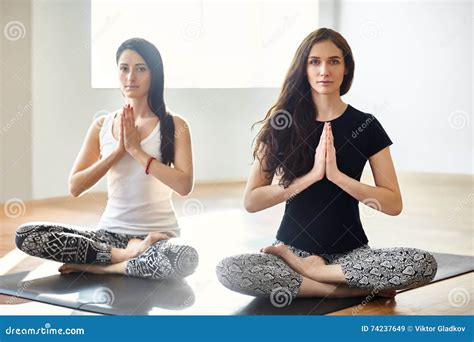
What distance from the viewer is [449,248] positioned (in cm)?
419

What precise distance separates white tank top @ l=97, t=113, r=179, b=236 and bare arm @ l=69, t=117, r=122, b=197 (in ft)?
0.17

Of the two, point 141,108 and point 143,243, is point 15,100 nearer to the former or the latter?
point 141,108

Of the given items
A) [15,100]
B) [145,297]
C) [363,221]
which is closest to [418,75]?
[363,221]

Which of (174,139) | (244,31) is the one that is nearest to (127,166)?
(174,139)

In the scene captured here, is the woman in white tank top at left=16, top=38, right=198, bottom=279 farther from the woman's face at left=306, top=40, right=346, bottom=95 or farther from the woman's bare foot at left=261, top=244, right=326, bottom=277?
the woman's face at left=306, top=40, right=346, bottom=95

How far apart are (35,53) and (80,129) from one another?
584 millimetres

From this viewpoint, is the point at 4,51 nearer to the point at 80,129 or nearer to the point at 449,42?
the point at 80,129

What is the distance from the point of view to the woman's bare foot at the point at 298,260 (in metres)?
3.06

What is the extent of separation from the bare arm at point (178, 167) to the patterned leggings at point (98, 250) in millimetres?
Answer: 217

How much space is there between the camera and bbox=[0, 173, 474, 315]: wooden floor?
118 inches

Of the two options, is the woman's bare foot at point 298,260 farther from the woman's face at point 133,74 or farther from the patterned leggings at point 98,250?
the woman's face at point 133,74

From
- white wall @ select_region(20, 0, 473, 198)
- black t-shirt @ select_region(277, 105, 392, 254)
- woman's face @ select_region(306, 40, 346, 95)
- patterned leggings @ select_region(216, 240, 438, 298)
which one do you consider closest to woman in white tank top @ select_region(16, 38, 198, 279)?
patterned leggings @ select_region(216, 240, 438, 298)

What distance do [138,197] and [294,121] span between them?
0.68 metres

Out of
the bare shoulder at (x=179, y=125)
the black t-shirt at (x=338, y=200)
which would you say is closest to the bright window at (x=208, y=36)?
the bare shoulder at (x=179, y=125)
